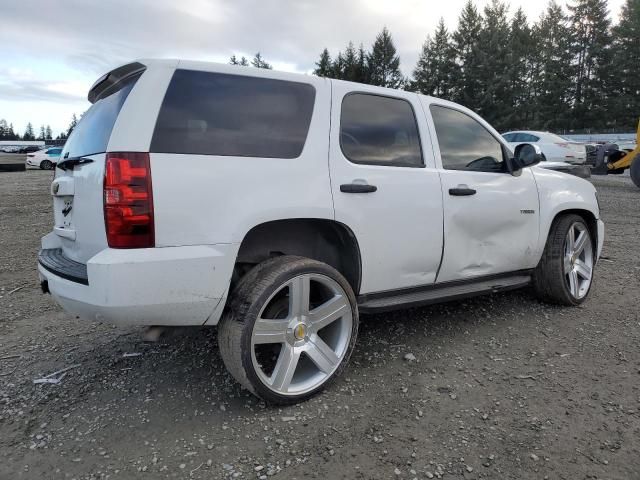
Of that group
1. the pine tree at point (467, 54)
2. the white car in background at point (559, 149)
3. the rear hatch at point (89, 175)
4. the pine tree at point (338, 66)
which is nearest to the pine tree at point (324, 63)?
the pine tree at point (338, 66)

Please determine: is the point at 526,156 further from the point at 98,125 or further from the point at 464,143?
the point at 98,125

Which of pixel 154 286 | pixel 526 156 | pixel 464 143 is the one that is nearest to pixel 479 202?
pixel 464 143

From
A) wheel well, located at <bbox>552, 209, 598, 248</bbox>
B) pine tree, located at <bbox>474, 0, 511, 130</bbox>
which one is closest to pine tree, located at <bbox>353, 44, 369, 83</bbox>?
pine tree, located at <bbox>474, 0, 511, 130</bbox>

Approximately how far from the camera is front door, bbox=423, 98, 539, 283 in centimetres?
320

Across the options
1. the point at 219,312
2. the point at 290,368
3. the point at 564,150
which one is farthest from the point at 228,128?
the point at 564,150

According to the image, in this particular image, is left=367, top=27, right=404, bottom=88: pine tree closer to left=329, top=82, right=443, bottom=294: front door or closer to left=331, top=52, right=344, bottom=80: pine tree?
left=331, top=52, right=344, bottom=80: pine tree

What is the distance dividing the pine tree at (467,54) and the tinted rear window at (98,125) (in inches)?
1882

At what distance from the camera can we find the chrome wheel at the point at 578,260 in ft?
13.2

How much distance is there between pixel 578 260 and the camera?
417 centimetres

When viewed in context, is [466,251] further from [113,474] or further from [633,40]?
[633,40]

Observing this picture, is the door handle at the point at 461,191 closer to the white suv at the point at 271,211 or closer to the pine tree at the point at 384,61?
the white suv at the point at 271,211

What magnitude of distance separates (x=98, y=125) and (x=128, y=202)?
0.76 meters

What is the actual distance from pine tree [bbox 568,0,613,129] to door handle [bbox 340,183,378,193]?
5097cm

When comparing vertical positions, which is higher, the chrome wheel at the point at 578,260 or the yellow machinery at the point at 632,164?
the yellow machinery at the point at 632,164
